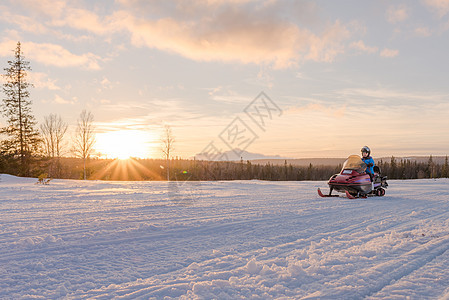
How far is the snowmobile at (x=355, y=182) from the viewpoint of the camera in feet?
39.0

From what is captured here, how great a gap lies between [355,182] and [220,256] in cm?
938

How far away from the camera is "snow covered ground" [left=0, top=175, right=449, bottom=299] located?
118 inches

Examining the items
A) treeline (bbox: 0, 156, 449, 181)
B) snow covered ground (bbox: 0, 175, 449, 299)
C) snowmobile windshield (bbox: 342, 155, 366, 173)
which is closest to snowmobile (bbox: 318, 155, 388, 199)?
snowmobile windshield (bbox: 342, 155, 366, 173)

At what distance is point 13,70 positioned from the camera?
32.2 metres

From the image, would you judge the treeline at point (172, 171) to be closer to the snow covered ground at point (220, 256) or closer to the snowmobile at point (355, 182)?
the snowmobile at point (355, 182)

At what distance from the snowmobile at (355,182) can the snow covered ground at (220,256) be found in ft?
16.2

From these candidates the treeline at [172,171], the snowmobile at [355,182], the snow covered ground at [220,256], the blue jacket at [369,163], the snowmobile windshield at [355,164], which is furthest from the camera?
the treeline at [172,171]

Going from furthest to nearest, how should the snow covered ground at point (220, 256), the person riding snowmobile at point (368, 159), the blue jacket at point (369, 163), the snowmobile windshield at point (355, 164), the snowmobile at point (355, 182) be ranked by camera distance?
the person riding snowmobile at point (368, 159) → the blue jacket at point (369, 163) → the snowmobile windshield at point (355, 164) → the snowmobile at point (355, 182) → the snow covered ground at point (220, 256)

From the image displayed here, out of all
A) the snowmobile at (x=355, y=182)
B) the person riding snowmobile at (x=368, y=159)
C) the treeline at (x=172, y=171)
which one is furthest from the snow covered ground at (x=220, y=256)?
the treeline at (x=172, y=171)

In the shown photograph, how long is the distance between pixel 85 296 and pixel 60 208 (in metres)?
6.09

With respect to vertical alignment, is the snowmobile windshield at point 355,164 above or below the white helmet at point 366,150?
below

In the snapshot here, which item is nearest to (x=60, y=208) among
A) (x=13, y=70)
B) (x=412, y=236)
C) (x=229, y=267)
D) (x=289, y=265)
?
(x=229, y=267)

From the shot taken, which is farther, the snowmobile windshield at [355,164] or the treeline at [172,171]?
the treeline at [172,171]

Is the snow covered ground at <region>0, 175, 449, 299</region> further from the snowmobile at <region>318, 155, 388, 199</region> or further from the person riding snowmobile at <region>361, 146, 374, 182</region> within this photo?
the person riding snowmobile at <region>361, 146, 374, 182</region>
